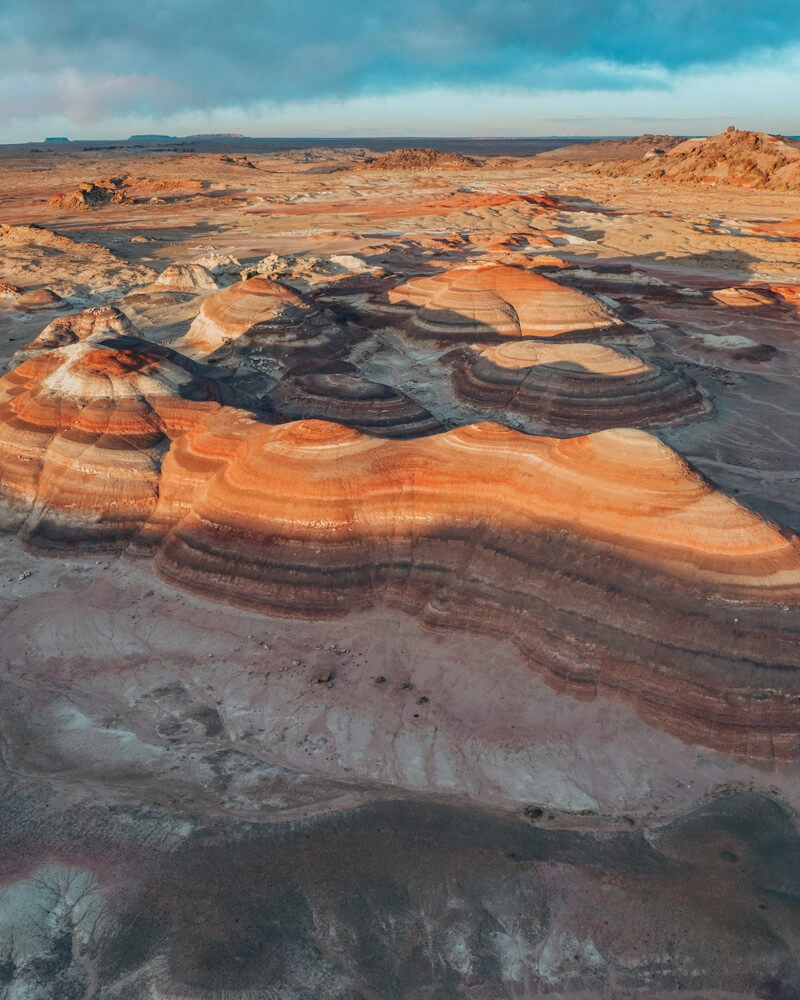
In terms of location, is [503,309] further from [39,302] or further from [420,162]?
[420,162]

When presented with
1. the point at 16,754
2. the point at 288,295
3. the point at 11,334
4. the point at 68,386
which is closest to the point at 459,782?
the point at 16,754

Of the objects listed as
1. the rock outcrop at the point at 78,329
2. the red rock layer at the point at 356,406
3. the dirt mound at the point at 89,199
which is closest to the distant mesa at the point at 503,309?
the red rock layer at the point at 356,406

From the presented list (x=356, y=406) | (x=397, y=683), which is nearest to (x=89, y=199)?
(x=356, y=406)

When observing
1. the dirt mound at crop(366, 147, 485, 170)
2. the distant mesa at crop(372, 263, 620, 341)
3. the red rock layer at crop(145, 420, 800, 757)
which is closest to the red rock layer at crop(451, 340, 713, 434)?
the distant mesa at crop(372, 263, 620, 341)

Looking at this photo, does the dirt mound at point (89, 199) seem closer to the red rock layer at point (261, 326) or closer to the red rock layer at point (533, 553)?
the red rock layer at point (261, 326)

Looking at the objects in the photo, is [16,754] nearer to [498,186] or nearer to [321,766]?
[321,766]

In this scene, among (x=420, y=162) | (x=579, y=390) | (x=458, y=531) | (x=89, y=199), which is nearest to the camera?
(x=458, y=531)

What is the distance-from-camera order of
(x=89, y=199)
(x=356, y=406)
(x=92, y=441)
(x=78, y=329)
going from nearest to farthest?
(x=92, y=441) < (x=356, y=406) < (x=78, y=329) < (x=89, y=199)

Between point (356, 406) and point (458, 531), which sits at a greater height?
point (356, 406)
